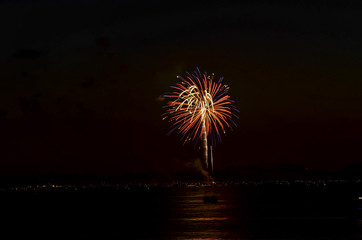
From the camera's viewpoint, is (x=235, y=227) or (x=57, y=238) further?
(x=235, y=227)

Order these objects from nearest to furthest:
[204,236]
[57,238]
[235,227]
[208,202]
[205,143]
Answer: [204,236] < [57,238] < [235,227] < [205,143] < [208,202]

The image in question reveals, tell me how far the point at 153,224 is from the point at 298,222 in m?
20.4

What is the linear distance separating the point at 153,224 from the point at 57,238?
16.7m

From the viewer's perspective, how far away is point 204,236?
167 ft

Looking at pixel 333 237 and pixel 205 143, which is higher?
pixel 205 143

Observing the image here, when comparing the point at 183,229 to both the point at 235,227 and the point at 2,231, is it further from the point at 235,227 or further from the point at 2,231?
the point at 2,231

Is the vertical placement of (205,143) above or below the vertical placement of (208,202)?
above

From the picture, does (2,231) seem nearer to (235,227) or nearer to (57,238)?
(57,238)

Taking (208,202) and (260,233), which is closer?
(260,233)

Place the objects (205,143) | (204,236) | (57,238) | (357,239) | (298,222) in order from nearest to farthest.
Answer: (357,239), (204,236), (57,238), (298,222), (205,143)

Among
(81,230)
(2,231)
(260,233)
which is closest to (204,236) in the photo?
(260,233)

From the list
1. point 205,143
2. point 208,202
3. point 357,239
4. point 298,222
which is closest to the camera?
point 357,239

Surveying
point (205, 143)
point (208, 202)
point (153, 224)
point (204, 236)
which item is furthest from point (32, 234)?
point (208, 202)

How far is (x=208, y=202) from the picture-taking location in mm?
127500
